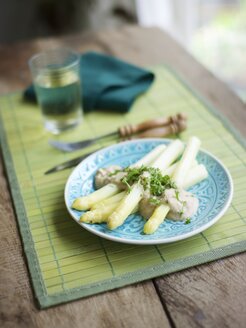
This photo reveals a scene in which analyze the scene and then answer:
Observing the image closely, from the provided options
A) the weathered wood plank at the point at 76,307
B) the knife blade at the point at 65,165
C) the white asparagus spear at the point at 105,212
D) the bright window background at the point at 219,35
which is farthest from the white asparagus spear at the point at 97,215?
the bright window background at the point at 219,35

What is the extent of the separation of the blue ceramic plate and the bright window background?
1.37m

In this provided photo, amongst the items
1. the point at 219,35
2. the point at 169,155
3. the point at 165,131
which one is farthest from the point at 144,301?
the point at 219,35

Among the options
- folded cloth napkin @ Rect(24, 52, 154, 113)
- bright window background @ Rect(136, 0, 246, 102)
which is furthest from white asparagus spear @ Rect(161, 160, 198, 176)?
bright window background @ Rect(136, 0, 246, 102)

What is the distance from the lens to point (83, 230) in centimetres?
75

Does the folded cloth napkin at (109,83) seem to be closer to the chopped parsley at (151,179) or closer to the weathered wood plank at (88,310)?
the chopped parsley at (151,179)

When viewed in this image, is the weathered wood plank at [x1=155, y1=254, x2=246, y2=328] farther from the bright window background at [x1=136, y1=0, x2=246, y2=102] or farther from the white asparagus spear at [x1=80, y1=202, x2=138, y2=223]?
the bright window background at [x1=136, y1=0, x2=246, y2=102]

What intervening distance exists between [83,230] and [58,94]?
386 millimetres

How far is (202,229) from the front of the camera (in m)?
0.68

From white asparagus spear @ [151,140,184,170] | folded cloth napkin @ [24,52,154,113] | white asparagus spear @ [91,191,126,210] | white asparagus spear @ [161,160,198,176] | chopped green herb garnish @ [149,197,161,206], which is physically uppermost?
chopped green herb garnish @ [149,197,161,206]

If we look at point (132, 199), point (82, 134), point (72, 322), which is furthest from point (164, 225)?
point (82, 134)

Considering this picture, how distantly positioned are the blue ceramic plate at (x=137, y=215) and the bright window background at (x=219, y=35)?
4.50 feet

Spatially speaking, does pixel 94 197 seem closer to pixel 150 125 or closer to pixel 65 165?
pixel 65 165

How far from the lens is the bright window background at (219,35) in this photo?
218 cm

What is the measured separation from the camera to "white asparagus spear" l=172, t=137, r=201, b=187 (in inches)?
30.5
